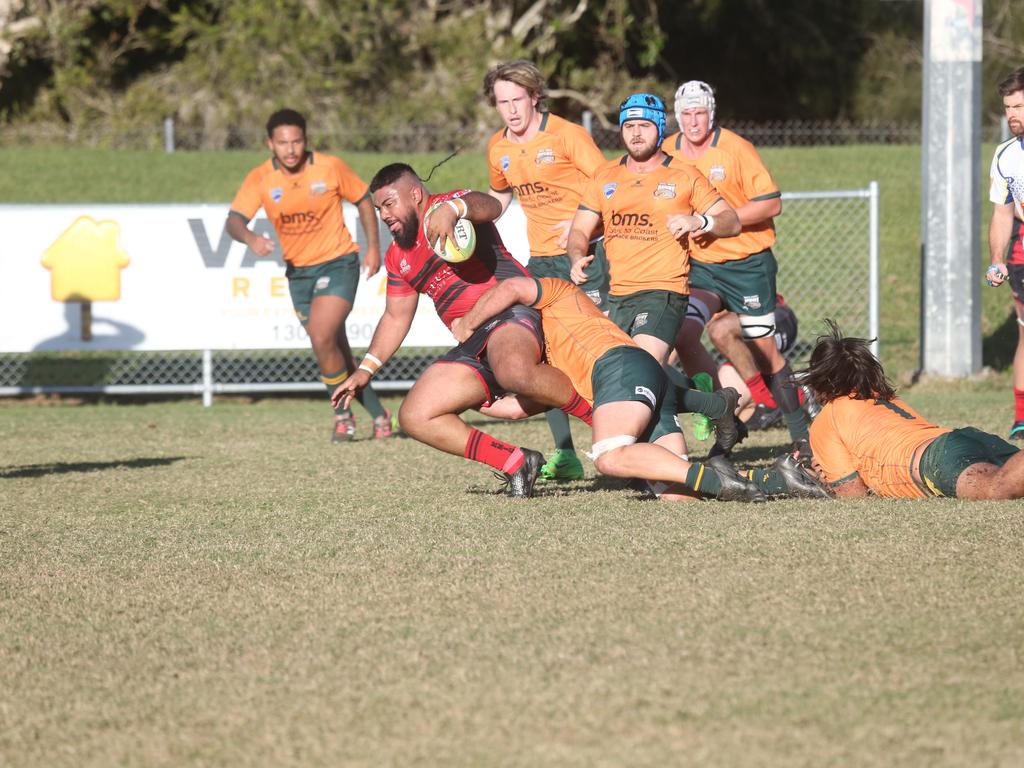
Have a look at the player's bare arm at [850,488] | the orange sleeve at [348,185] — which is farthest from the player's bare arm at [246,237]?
the player's bare arm at [850,488]

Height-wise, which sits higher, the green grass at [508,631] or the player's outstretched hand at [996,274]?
the player's outstretched hand at [996,274]

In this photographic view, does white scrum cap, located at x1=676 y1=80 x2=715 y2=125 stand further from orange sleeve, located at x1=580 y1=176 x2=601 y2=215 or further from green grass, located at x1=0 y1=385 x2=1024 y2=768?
green grass, located at x1=0 y1=385 x2=1024 y2=768

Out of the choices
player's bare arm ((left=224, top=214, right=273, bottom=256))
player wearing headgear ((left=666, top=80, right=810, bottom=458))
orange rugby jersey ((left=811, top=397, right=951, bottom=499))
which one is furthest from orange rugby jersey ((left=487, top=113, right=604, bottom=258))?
orange rugby jersey ((left=811, top=397, right=951, bottom=499))

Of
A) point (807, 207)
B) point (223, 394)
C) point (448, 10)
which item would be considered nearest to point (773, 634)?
point (223, 394)

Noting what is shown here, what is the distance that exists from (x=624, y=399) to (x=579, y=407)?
572 mm

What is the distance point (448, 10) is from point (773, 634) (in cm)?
2487

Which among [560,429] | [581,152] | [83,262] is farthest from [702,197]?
[83,262]

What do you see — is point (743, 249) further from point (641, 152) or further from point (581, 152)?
point (641, 152)

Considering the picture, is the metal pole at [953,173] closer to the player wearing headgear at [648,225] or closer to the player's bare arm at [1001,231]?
the player's bare arm at [1001,231]

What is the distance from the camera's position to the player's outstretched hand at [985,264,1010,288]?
27.8ft

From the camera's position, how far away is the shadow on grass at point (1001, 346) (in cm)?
1445

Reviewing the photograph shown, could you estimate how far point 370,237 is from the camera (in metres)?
10.4

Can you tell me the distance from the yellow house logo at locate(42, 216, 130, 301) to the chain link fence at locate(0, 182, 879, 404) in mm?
1014

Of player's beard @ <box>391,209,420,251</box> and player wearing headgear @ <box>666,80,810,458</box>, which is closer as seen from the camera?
player's beard @ <box>391,209,420,251</box>
